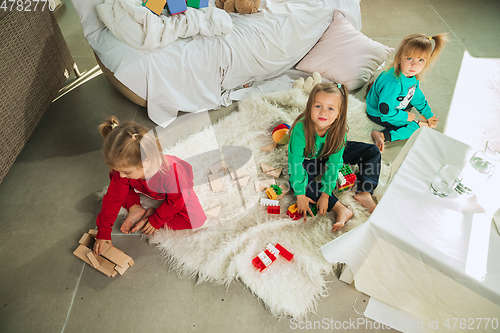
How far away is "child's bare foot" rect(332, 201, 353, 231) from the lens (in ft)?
A: 4.66

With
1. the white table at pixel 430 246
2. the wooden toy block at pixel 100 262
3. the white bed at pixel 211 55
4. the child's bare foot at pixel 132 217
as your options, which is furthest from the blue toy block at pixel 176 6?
the white table at pixel 430 246

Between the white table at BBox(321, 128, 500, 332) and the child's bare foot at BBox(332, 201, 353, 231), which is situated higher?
the white table at BBox(321, 128, 500, 332)

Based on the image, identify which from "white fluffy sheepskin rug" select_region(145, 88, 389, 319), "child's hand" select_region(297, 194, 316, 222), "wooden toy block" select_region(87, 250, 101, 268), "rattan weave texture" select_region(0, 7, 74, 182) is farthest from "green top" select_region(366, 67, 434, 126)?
"rattan weave texture" select_region(0, 7, 74, 182)

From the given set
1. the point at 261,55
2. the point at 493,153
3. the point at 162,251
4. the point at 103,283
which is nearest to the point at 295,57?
the point at 261,55

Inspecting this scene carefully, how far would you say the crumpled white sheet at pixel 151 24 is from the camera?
1.74 metres

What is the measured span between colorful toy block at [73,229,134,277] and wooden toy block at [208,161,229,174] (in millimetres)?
631

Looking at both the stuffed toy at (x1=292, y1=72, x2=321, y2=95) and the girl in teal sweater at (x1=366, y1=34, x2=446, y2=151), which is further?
the stuffed toy at (x1=292, y1=72, x2=321, y2=95)

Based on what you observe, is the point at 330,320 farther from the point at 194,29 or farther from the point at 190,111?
the point at 194,29

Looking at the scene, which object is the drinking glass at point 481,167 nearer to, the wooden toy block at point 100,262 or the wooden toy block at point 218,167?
the wooden toy block at point 218,167

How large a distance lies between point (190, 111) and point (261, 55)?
647 mm

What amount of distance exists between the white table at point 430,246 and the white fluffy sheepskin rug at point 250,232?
32 cm

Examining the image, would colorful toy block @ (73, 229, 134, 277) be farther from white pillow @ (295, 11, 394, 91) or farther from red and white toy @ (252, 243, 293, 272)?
white pillow @ (295, 11, 394, 91)

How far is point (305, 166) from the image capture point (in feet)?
5.18

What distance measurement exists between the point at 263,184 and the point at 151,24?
1158 mm
